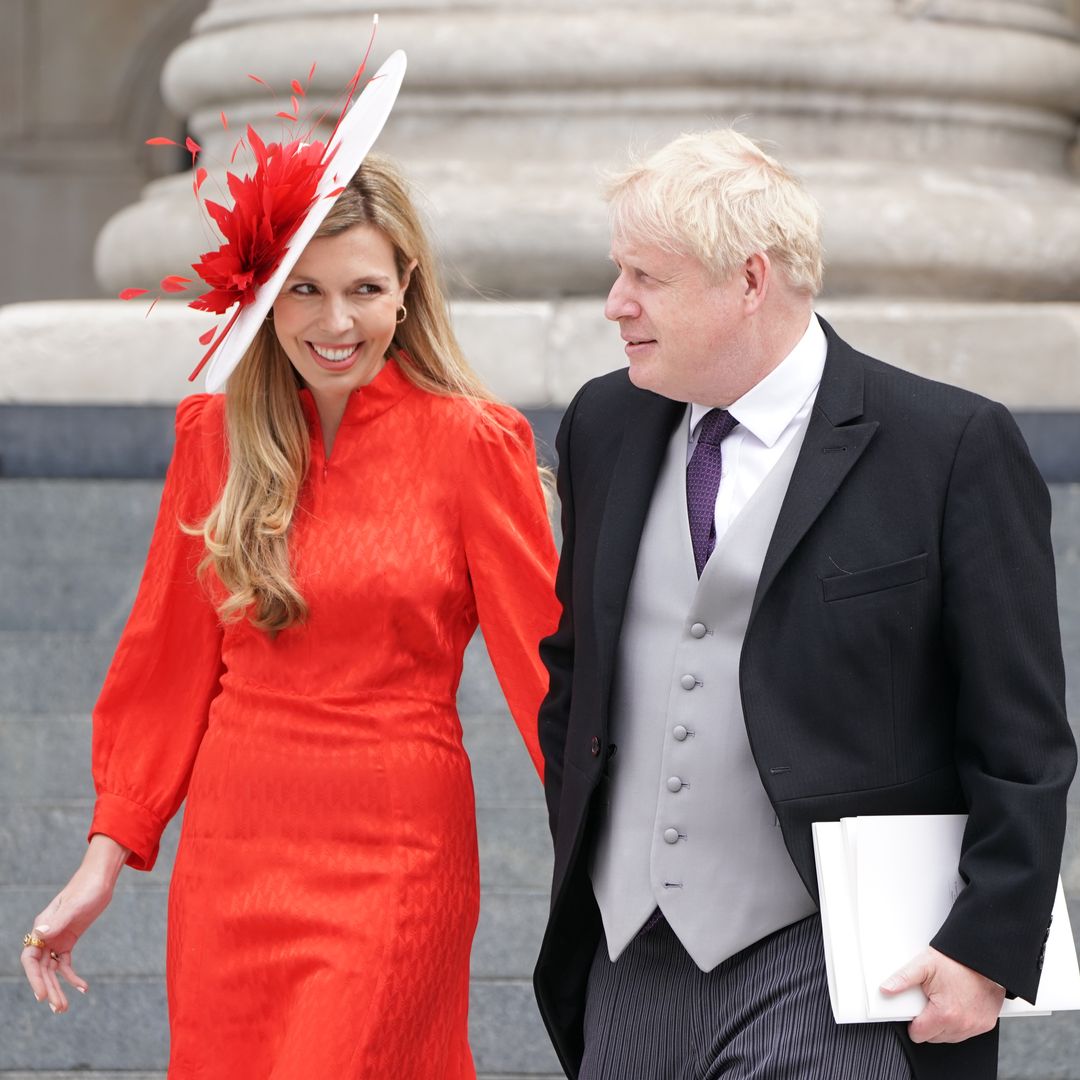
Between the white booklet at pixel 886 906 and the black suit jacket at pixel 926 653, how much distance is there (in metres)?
0.04

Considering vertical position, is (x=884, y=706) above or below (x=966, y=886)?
above

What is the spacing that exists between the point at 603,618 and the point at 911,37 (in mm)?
4381

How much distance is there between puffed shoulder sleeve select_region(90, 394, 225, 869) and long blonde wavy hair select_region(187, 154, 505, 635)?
0.06 m

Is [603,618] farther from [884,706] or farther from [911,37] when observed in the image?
[911,37]

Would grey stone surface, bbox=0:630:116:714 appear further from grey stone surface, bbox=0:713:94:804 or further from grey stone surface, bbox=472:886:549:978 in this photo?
grey stone surface, bbox=472:886:549:978

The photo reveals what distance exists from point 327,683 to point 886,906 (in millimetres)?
874

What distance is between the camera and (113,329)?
6.39 metres

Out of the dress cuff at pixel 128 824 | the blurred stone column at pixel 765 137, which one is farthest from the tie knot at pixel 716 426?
the blurred stone column at pixel 765 137

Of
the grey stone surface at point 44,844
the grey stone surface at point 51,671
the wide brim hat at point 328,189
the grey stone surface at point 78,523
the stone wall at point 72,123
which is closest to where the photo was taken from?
the wide brim hat at point 328,189

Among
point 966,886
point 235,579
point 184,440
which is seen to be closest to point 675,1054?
point 966,886

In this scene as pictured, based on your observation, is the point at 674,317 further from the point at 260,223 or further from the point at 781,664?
the point at 260,223

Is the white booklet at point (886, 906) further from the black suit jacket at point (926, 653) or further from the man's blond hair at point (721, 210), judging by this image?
the man's blond hair at point (721, 210)

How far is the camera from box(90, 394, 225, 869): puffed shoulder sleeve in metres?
2.84

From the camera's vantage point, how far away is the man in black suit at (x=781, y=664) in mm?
2162
